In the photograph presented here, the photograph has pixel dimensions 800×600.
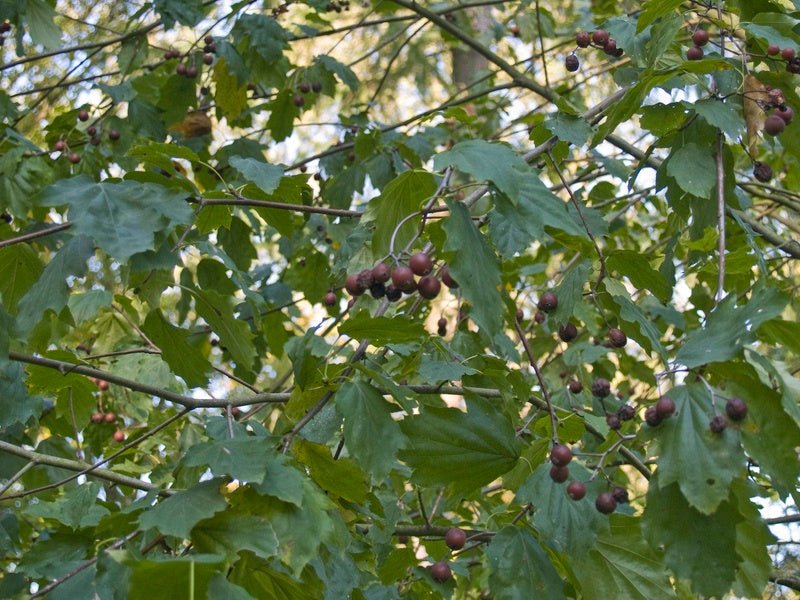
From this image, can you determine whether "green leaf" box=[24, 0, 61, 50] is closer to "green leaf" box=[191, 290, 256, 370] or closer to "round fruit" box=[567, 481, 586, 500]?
"green leaf" box=[191, 290, 256, 370]

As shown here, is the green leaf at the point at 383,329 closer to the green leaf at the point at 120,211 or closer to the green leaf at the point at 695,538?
the green leaf at the point at 120,211

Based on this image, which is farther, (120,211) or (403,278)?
(120,211)

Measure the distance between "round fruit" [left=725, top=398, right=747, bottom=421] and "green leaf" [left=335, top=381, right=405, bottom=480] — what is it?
671 mm

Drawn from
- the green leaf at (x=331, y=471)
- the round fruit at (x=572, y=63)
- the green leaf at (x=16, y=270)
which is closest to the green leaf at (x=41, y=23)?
the green leaf at (x=16, y=270)

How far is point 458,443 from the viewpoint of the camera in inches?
85.7

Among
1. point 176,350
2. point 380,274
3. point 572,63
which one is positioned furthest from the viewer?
point 572,63

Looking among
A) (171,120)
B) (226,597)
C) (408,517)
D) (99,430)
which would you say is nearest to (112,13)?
(171,120)

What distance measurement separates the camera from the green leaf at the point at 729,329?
5.34 feet

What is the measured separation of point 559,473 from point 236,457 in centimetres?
62

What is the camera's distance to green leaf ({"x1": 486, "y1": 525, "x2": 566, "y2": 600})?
6.72 feet

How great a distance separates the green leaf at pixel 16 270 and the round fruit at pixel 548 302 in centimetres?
132

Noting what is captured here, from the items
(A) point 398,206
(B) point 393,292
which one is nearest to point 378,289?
(B) point 393,292

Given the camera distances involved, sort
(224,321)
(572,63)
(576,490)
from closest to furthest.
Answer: (576,490) → (224,321) → (572,63)

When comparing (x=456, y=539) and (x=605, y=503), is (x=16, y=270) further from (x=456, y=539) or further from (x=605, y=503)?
(x=605, y=503)
